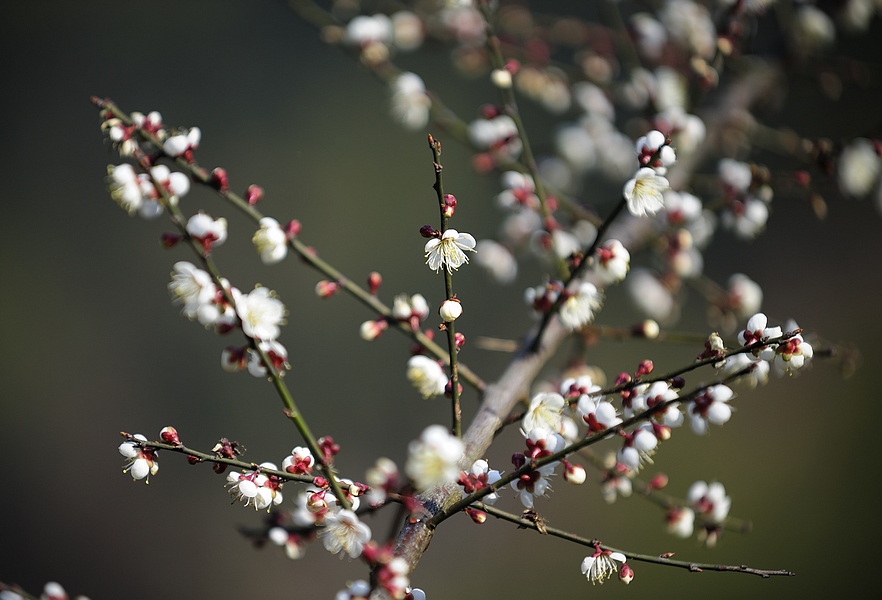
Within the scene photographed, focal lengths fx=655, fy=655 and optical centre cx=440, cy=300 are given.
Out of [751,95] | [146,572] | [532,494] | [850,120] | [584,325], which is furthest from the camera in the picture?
[850,120]

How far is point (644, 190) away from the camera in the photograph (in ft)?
2.44

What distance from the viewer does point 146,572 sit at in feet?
8.41

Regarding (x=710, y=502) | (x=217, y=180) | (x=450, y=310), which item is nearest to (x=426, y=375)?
(x=450, y=310)

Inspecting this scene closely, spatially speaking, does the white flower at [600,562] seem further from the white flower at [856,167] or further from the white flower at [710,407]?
the white flower at [856,167]

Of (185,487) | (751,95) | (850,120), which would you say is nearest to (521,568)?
(185,487)

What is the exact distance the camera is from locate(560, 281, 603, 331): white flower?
850 mm

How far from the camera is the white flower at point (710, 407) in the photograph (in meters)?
0.67

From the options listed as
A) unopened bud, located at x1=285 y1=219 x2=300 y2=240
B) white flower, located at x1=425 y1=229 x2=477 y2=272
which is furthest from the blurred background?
white flower, located at x1=425 y1=229 x2=477 y2=272

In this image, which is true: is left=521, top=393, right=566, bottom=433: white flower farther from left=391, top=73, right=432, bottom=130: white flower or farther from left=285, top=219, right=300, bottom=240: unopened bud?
left=391, top=73, right=432, bottom=130: white flower

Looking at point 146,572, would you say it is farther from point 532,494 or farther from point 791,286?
point 791,286

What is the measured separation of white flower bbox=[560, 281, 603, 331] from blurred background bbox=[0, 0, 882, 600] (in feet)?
5.64

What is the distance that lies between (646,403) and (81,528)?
2695mm

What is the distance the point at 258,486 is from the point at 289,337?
218 cm

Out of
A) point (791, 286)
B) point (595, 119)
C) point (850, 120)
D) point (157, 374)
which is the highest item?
point (850, 120)
